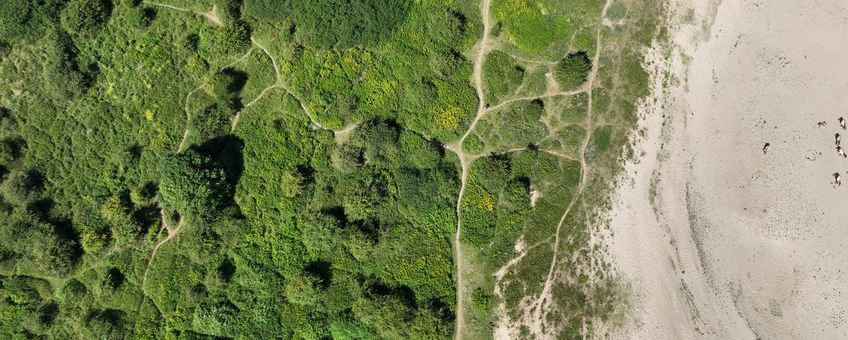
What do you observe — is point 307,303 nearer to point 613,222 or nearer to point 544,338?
point 544,338

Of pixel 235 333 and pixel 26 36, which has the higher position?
pixel 26 36

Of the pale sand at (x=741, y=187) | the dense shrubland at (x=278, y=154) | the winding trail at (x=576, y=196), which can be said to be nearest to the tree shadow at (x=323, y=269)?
the dense shrubland at (x=278, y=154)

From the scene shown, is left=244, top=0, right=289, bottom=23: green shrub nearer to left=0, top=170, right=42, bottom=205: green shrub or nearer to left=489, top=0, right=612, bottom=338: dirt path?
left=489, top=0, right=612, bottom=338: dirt path

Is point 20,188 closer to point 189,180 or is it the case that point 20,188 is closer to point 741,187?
point 189,180

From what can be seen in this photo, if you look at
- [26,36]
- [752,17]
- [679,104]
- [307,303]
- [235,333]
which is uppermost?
[752,17]

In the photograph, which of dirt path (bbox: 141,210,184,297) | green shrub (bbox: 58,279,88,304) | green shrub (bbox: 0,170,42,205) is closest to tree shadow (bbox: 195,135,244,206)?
dirt path (bbox: 141,210,184,297)

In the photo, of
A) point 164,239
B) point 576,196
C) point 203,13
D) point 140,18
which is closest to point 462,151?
point 576,196

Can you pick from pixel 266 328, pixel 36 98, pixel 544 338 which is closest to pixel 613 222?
pixel 544 338
